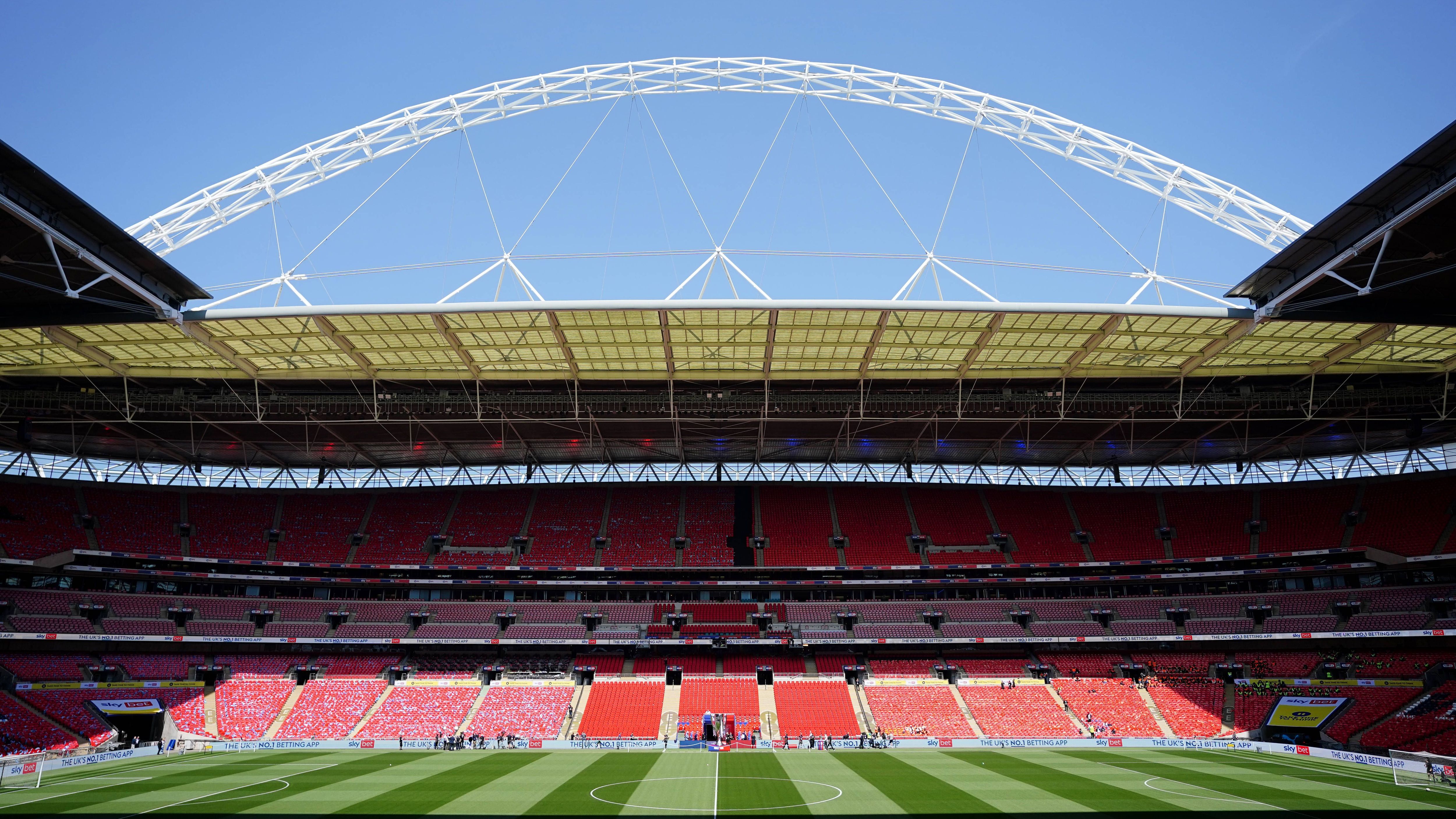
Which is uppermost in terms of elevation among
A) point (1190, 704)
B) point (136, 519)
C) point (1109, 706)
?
point (136, 519)

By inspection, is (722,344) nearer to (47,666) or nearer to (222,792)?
(222,792)

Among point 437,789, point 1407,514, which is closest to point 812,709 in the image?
point 437,789

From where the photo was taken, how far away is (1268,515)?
55.5 meters

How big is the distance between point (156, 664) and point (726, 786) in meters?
38.7

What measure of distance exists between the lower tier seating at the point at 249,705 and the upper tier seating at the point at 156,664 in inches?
104

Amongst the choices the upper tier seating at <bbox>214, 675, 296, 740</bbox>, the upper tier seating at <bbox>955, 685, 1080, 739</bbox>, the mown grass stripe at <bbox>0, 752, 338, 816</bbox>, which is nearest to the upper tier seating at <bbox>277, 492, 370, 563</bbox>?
the upper tier seating at <bbox>214, 675, 296, 740</bbox>

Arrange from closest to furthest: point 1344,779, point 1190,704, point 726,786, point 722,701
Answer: point 726,786 < point 1344,779 < point 1190,704 < point 722,701

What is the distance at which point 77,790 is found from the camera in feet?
86.1

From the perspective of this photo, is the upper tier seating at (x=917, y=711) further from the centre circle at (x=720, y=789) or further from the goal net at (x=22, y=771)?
the goal net at (x=22, y=771)

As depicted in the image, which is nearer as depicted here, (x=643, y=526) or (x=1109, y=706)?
(x=1109, y=706)

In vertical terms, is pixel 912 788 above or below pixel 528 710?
below

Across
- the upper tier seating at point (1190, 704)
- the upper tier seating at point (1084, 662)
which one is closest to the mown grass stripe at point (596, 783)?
the upper tier seating at point (1084, 662)

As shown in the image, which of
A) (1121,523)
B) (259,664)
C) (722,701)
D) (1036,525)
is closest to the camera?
(722,701)

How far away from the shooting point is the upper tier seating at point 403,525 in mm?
56312
